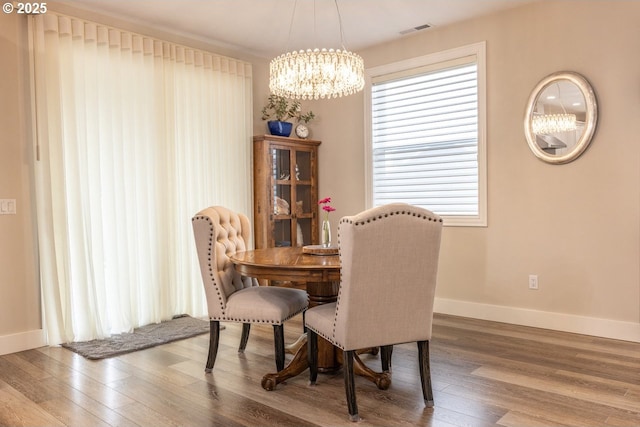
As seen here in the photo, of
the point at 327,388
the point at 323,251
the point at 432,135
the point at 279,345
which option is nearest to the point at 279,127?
the point at 432,135

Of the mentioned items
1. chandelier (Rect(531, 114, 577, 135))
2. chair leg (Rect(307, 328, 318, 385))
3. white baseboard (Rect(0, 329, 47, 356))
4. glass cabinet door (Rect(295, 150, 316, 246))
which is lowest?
white baseboard (Rect(0, 329, 47, 356))

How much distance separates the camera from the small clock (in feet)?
17.5

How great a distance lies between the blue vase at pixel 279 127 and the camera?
5.06 m

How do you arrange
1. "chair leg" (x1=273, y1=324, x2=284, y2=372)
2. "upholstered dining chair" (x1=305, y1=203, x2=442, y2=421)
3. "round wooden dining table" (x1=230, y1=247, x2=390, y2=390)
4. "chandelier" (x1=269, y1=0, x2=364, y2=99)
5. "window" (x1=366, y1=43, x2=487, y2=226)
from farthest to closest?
"window" (x1=366, y1=43, x2=487, y2=226), "chandelier" (x1=269, y1=0, x2=364, y2=99), "chair leg" (x1=273, y1=324, x2=284, y2=372), "round wooden dining table" (x1=230, y1=247, x2=390, y2=390), "upholstered dining chair" (x1=305, y1=203, x2=442, y2=421)

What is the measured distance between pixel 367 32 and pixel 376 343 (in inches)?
124

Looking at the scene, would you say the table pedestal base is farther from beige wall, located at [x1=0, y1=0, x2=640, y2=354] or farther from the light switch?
the light switch

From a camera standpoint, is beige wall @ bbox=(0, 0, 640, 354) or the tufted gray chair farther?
beige wall @ bbox=(0, 0, 640, 354)

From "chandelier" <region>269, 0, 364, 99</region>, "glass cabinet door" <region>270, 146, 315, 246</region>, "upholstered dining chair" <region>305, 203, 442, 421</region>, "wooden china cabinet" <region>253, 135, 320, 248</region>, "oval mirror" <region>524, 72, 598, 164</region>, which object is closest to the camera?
"upholstered dining chair" <region>305, 203, 442, 421</region>

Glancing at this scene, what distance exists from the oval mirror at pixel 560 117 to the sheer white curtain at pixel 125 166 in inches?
105

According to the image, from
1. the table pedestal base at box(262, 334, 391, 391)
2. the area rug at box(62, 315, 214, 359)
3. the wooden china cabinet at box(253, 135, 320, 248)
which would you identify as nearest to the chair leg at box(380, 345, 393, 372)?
the table pedestal base at box(262, 334, 391, 391)

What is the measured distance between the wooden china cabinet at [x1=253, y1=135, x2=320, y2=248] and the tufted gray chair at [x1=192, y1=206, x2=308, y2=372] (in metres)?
1.69

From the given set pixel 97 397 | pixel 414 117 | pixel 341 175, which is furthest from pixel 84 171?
pixel 414 117

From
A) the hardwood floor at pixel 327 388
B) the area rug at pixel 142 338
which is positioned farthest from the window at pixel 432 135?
the area rug at pixel 142 338

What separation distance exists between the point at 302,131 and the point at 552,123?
2512mm
